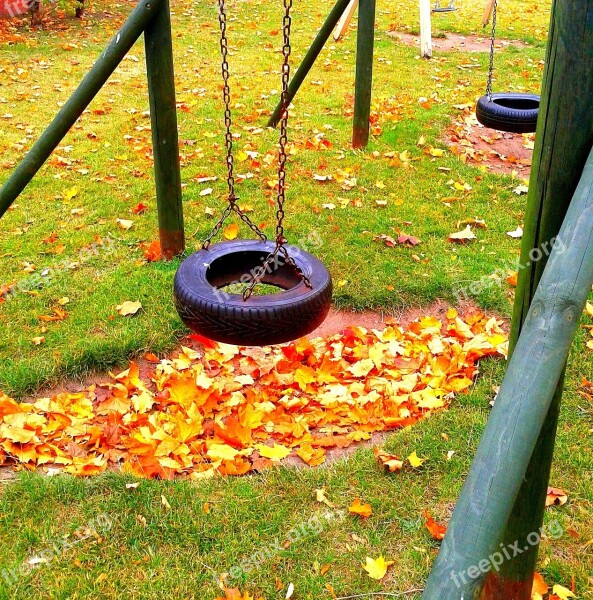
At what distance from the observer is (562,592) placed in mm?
2363

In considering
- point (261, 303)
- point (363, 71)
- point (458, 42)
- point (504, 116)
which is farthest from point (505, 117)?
point (458, 42)

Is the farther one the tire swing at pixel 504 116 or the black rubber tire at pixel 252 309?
the tire swing at pixel 504 116

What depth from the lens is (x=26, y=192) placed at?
555cm

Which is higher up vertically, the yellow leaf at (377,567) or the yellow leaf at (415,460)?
the yellow leaf at (415,460)

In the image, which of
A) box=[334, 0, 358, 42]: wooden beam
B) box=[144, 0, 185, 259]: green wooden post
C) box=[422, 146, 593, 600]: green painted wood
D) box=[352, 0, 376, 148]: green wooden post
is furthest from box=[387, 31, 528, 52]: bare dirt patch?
box=[422, 146, 593, 600]: green painted wood

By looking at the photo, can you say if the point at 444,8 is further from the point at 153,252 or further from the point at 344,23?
the point at 153,252

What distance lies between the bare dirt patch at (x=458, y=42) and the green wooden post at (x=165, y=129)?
23.2 feet

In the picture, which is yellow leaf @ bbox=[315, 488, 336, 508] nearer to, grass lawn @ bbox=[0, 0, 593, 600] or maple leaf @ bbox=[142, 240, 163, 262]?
grass lawn @ bbox=[0, 0, 593, 600]

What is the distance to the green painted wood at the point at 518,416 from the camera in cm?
118

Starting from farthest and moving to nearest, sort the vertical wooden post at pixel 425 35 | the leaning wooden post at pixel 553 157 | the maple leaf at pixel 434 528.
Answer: the vertical wooden post at pixel 425 35 → the maple leaf at pixel 434 528 → the leaning wooden post at pixel 553 157

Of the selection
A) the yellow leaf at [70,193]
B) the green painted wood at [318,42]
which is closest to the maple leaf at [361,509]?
the yellow leaf at [70,193]

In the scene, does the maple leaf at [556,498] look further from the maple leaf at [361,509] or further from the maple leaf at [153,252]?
the maple leaf at [153,252]

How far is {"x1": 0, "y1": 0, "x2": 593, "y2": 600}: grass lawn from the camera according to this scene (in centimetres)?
254

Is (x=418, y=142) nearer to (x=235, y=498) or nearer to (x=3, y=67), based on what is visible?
(x=235, y=498)
